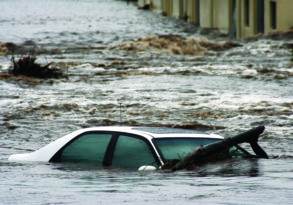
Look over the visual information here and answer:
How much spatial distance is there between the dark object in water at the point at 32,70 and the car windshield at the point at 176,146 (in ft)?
70.3

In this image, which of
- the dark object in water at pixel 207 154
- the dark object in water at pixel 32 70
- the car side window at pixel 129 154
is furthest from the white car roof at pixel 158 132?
the dark object in water at pixel 32 70

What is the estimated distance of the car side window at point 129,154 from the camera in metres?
13.4

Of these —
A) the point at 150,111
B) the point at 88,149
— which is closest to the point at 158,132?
the point at 88,149

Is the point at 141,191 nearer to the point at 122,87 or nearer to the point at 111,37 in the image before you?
the point at 122,87

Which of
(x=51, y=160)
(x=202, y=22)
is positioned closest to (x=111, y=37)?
(x=202, y=22)

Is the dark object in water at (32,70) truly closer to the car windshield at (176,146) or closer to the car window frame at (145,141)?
the car window frame at (145,141)

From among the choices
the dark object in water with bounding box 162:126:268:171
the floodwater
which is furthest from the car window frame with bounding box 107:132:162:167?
the floodwater

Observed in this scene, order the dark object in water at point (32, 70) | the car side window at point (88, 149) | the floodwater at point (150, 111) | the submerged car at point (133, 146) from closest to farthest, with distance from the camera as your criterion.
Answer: the floodwater at point (150, 111)
the submerged car at point (133, 146)
the car side window at point (88, 149)
the dark object in water at point (32, 70)

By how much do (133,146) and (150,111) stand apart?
12912 mm

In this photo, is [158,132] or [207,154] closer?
[207,154]

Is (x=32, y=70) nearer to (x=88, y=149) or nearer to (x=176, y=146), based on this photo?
(x=88, y=149)

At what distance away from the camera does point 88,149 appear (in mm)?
13859

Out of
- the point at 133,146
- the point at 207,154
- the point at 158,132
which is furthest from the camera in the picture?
the point at 158,132

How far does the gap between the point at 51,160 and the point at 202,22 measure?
56.0m
